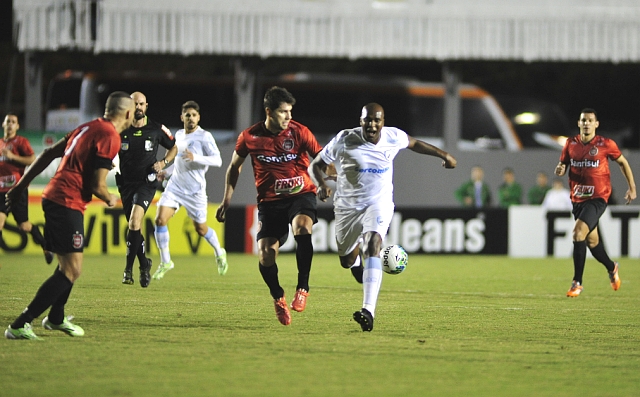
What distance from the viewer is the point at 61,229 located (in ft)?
25.1

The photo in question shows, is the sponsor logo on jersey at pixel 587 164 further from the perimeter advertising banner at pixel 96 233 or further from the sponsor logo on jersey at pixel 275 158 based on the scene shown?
the perimeter advertising banner at pixel 96 233

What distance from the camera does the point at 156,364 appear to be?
22.7 ft

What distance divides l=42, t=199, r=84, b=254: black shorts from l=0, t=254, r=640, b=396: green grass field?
759mm

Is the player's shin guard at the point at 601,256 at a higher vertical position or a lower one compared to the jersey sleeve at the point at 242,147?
lower

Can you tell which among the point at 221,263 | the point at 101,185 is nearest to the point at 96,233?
the point at 221,263

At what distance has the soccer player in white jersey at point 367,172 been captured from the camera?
916 cm

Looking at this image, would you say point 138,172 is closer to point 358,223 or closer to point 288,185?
point 288,185

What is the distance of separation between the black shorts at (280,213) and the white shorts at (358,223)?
0.43m

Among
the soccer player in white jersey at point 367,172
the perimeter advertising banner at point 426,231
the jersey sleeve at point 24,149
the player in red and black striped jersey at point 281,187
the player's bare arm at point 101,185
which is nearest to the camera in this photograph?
the player's bare arm at point 101,185

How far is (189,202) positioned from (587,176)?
5.41 meters

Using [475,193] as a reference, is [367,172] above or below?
above

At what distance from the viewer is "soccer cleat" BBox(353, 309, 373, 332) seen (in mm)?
8445

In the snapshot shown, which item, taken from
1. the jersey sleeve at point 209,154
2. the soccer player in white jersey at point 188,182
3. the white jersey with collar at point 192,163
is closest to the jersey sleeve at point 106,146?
the jersey sleeve at point 209,154

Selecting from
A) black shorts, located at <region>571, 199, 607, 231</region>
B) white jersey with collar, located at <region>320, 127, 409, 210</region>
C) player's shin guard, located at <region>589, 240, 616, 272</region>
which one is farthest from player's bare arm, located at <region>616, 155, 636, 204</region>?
white jersey with collar, located at <region>320, 127, 409, 210</region>
